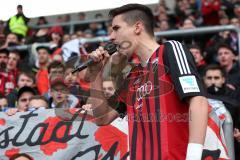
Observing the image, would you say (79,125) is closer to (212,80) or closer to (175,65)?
(212,80)

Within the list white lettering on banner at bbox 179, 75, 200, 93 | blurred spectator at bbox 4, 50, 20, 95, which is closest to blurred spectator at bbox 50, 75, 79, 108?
blurred spectator at bbox 4, 50, 20, 95

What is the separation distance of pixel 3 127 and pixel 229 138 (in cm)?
215

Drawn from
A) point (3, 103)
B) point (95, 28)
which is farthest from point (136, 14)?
point (95, 28)

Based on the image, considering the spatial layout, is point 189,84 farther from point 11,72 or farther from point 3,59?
point 3,59

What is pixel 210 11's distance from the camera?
11328mm

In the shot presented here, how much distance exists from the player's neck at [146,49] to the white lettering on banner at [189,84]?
35cm

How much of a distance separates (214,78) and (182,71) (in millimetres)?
3503

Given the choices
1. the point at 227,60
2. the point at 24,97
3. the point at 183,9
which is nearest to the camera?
the point at 24,97

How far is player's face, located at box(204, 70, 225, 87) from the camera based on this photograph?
6125 millimetres

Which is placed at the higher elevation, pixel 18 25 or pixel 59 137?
pixel 18 25

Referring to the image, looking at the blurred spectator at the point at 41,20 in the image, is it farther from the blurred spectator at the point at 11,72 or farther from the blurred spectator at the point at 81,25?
the blurred spectator at the point at 11,72

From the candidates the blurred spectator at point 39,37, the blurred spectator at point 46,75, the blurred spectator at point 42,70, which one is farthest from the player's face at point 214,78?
the blurred spectator at point 39,37

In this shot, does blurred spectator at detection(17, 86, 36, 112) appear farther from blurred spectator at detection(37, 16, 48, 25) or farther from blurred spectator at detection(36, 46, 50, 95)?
blurred spectator at detection(37, 16, 48, 25)

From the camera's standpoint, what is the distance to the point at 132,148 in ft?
10.1
